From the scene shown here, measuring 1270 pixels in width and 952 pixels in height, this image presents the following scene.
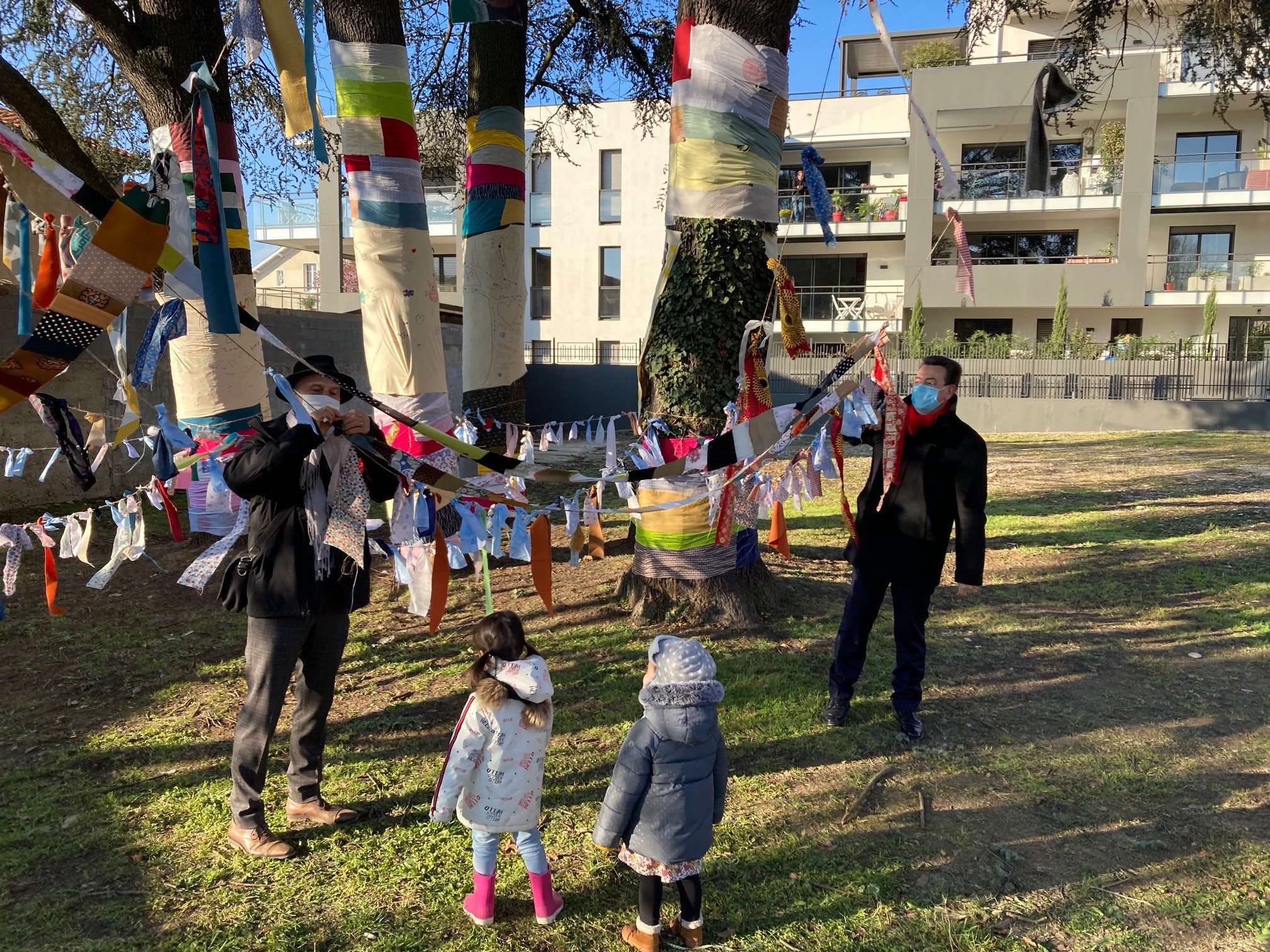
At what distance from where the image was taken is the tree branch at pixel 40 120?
566 centimetres

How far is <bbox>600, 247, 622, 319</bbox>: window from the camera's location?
2742 centimetres

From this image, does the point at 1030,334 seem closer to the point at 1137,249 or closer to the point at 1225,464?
the point at 1137,249

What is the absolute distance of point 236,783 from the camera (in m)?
3.13

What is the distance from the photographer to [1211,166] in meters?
24.1

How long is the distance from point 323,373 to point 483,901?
1.96 m

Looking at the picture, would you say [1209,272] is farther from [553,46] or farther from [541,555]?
[541,555]

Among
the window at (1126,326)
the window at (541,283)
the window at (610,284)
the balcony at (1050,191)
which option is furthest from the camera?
the window at (541,283)

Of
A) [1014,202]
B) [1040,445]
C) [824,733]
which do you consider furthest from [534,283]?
[824,733]

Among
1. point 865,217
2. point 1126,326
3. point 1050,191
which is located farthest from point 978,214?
point 1126,326

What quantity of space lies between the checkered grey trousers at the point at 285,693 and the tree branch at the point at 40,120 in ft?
13.5

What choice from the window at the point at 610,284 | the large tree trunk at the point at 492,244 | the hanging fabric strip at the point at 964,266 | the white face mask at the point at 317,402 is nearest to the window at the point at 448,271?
the window at the point at 610,284

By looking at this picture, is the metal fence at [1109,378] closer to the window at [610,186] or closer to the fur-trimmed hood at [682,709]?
the window at [610,186]

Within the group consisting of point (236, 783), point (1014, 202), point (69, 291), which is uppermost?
point (1014, 202)

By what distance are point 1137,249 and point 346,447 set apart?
89.6ft
